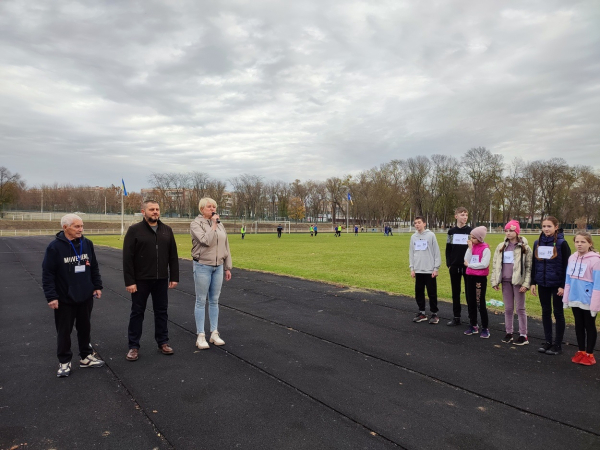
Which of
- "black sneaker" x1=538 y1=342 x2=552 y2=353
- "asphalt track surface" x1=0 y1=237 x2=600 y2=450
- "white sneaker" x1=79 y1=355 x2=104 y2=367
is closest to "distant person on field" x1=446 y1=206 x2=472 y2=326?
"asphalt track surface" x1=0 y1=237 x2=600 y2=450

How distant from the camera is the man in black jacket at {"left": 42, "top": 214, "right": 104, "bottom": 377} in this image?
14.8 ft

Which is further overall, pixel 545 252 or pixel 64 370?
pixel 545 252

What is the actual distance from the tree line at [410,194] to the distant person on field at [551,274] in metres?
79.1

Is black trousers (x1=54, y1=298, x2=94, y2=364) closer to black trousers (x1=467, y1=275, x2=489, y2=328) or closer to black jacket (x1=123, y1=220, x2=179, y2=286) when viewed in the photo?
black jacket (x1=123, y1=220, x2=179, y2=286)

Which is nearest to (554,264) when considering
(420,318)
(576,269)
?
(576,269)

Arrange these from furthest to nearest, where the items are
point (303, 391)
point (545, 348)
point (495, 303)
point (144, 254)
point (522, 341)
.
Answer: point (495, 303)
point (522, 341)
point (545, 348)
point (144, 254)
point (303, 391)

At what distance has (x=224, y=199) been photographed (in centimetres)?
9819

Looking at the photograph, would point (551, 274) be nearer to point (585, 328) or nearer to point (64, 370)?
point (585, 328)

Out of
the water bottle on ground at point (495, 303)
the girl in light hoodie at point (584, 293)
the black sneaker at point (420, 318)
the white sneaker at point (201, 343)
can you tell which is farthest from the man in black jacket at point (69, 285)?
the water bottle on ground at point (495, 303)

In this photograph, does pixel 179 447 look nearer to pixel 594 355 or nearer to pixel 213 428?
pixel 213 428

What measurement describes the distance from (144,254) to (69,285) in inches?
36.6

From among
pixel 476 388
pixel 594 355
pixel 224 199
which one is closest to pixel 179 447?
pixel 476 388

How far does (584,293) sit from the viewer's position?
Answer: 4949 millimetres

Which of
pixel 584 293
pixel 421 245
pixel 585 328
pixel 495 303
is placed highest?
pixel 421 245
